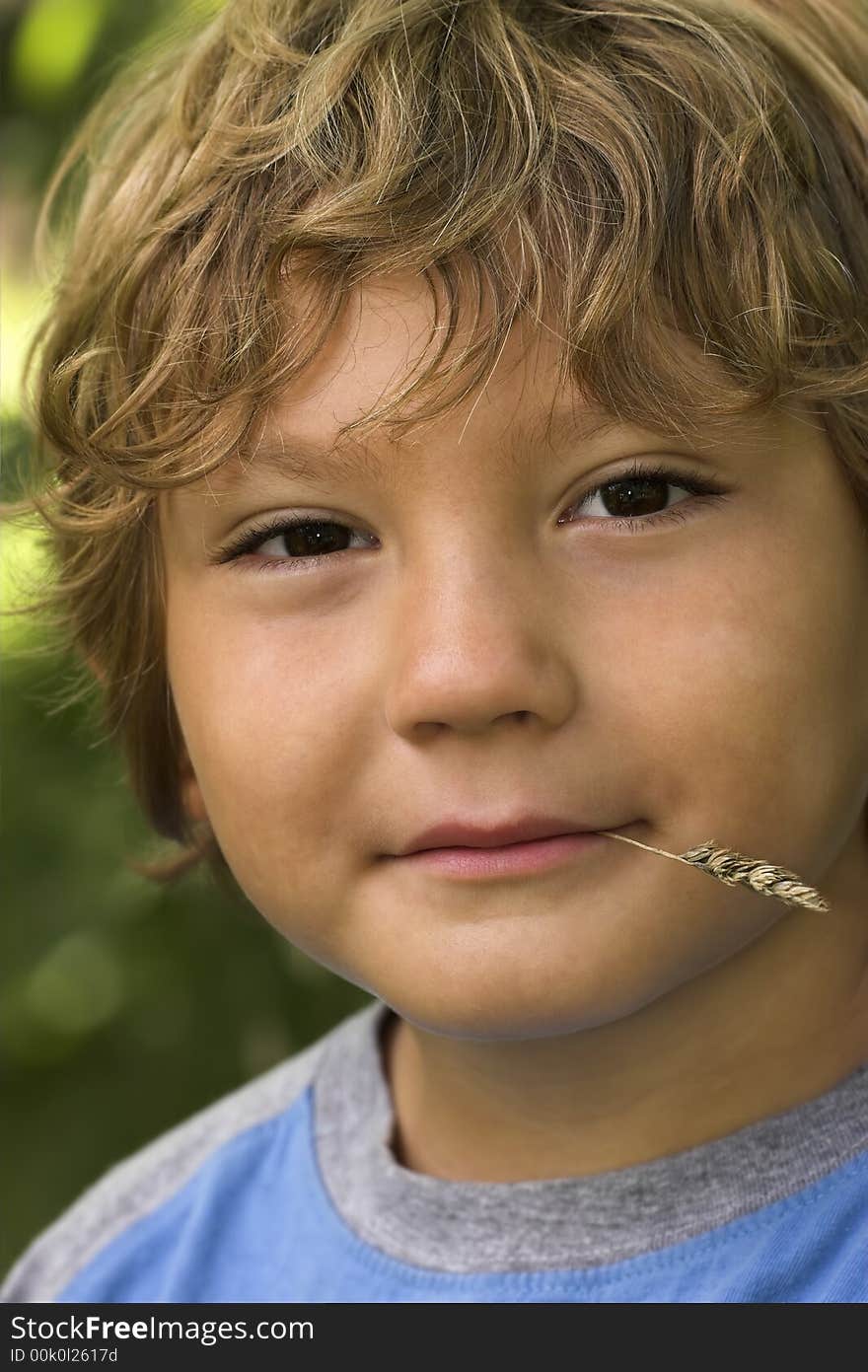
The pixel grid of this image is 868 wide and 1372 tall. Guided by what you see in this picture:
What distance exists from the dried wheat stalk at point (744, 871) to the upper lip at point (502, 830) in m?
0.04

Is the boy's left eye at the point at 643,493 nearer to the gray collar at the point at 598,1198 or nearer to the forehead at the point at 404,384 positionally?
the forehead at the point at 404,384

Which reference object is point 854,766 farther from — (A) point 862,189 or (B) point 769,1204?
(A) point 862,189

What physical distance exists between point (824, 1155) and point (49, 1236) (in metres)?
1.06

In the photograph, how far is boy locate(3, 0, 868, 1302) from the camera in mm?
1347

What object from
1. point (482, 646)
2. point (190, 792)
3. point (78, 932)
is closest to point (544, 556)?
point (482, 646)

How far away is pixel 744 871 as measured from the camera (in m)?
1.30

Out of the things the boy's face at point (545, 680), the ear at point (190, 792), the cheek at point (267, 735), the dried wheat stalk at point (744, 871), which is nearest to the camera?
the dried wheat stalk at point (744, 871)

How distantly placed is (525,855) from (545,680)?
0.54 ft

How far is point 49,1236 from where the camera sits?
2033mm

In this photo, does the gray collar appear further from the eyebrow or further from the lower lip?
the eyebrow

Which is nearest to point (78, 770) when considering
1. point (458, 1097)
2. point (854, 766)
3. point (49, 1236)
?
point (49, 1236)

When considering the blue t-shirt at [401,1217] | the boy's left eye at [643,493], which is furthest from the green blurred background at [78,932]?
the boy's left eye at [643,493]

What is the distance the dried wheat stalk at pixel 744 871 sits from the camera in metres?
1.22

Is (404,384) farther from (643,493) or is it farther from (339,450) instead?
(643,493)
